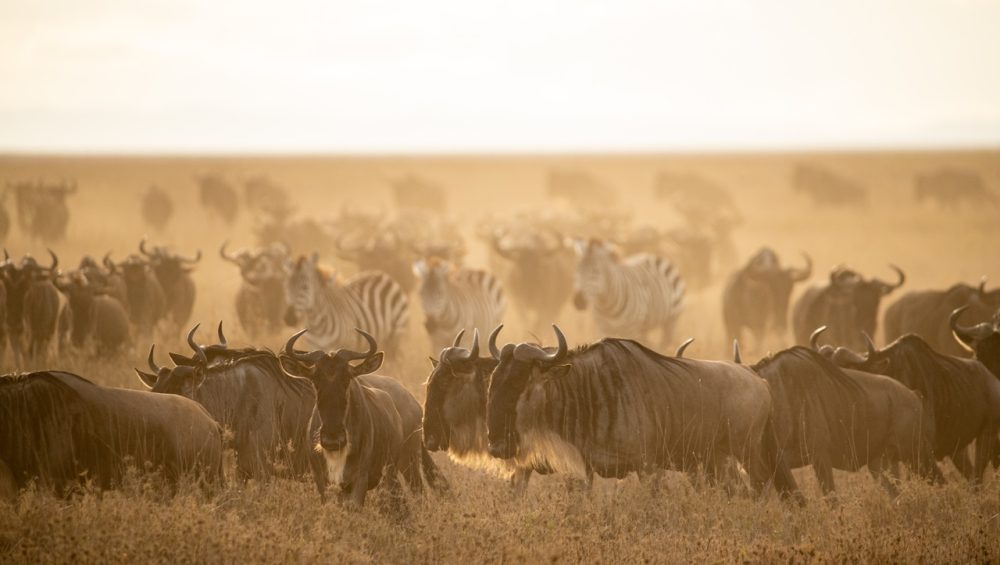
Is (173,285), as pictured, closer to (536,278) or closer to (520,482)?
(536,278)

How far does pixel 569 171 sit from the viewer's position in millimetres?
61906

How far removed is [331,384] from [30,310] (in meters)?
7.39

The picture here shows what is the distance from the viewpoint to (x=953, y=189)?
5100 cm

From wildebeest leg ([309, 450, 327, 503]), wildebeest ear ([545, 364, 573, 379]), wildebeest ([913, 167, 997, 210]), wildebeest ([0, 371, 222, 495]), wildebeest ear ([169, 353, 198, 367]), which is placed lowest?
wildebeest leg ([309, 450, 327, 503])

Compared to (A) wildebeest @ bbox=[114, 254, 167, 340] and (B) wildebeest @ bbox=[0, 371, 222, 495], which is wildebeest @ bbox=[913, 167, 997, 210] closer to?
(A) wildebeest @ bbox=[114, 254, 167, 340]

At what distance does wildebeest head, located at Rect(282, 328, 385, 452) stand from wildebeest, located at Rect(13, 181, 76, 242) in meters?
24.8

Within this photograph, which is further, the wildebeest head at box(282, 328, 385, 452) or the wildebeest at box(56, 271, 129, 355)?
the wildebeest at box(56, 271, 129, 355)

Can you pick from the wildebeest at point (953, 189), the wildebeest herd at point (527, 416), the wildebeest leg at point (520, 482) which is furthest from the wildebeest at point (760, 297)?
the wildebeest at point (953, 189)

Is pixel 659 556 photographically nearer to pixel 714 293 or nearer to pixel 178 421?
pixel 178 421

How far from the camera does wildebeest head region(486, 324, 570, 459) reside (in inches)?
320

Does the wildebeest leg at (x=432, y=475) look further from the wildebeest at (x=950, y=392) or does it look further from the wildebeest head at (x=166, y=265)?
the wildebeest head at (x=166, y=265)

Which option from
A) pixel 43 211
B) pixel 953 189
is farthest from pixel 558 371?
pixel 953 189

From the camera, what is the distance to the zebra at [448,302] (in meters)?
15.3

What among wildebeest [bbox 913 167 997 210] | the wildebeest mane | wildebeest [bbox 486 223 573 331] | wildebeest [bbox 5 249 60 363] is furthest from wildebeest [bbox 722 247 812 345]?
wildebeest [bbox 913 167 997 210]
